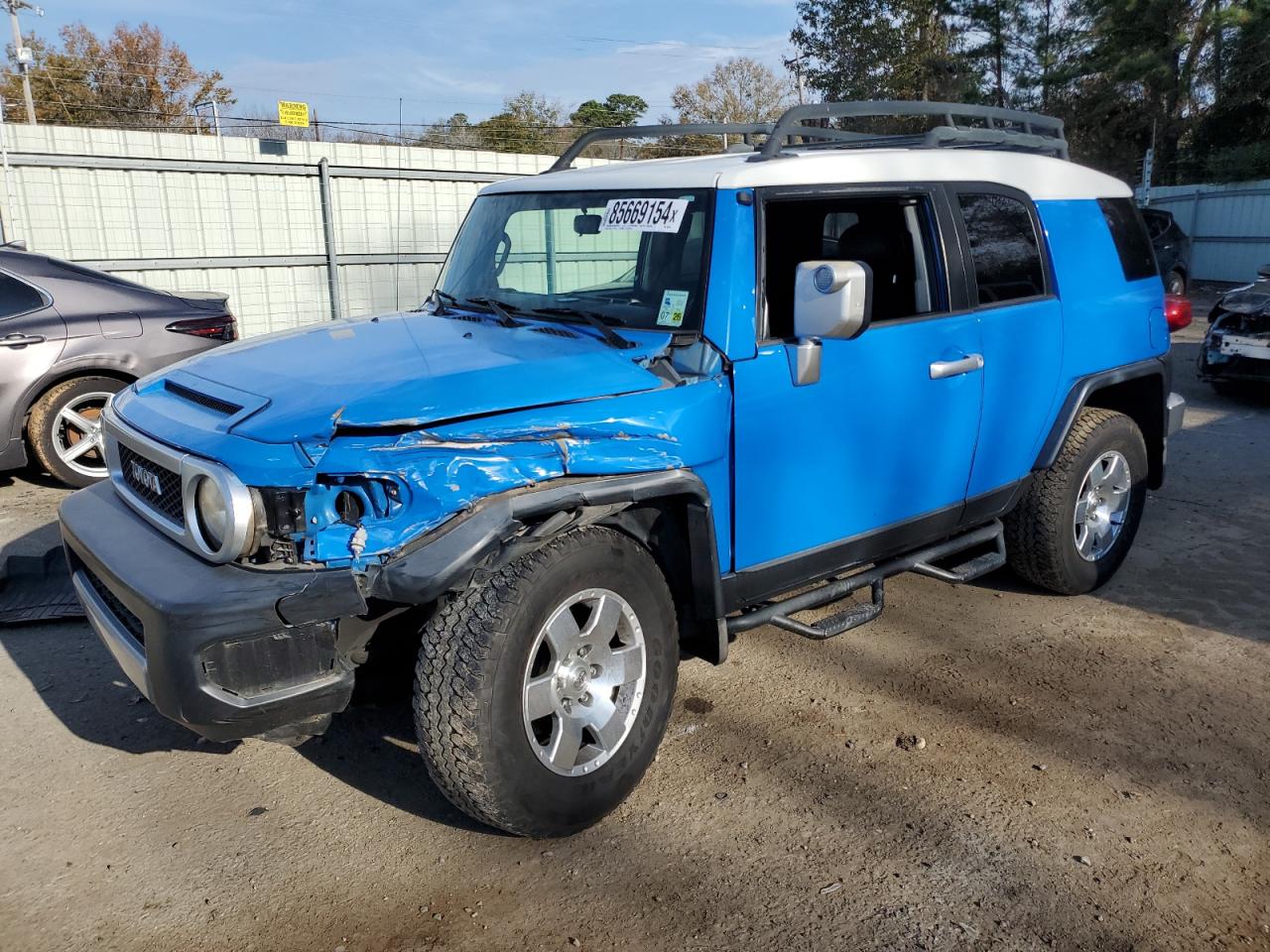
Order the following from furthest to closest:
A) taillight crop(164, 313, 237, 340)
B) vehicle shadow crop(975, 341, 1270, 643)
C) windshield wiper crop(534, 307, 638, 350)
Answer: taillight crop(164, 313, 237, 340), vehicle shadow crop(975, 341, 1270, 643), windshield wiper crop(534, 307, 638, 350)

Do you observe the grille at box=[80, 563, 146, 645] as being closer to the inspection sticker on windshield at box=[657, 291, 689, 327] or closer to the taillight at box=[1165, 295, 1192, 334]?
the inspection sticker on windshield at box=[657, 291, 689, 327]

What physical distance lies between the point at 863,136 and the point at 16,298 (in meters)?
5.40

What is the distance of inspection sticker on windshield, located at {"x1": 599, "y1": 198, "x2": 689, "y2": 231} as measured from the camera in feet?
11.4

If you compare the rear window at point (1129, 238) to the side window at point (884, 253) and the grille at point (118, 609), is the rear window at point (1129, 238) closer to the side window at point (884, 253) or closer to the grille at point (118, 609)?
the side window at point (884, 253)

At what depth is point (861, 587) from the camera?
413 cm

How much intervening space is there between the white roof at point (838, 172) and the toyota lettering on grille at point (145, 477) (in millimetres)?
1867

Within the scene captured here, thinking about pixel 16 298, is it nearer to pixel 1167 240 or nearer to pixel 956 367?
pixel 956 367

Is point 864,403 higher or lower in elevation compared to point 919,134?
lower

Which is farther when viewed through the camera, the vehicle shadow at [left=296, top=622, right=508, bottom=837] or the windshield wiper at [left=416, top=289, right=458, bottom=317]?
the windshield wiper at [left=416, top=289, right=458, bottom=317]

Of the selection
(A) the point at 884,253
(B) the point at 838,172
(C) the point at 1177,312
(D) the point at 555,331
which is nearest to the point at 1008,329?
(A) the point at 884,253

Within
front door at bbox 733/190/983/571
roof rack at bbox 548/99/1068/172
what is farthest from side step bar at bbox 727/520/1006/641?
roof rack at bbox 548/99/1068/172

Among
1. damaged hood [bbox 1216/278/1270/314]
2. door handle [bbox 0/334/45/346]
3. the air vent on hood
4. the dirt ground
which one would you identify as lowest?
the dirt ground

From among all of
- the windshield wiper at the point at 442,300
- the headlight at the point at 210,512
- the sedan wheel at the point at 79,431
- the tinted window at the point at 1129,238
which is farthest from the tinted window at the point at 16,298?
the tinted window at the point at 1129,238

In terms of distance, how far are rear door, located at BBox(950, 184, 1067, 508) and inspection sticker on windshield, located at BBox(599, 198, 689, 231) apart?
1312 millimetres
